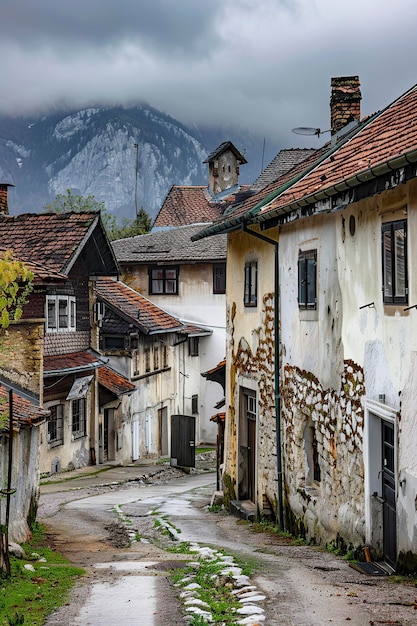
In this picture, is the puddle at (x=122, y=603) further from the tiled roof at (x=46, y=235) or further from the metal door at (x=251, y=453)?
the tiled roof at (x=46, y=235)

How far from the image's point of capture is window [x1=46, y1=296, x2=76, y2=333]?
26.4m

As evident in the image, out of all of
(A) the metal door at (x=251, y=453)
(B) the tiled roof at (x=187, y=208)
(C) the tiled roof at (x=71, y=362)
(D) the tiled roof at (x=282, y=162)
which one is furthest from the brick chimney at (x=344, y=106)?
(B) the tiled roof at (x=187, y=208)

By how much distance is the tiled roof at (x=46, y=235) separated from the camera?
26.0m

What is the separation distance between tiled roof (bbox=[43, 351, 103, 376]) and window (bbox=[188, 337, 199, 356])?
41.2 ft

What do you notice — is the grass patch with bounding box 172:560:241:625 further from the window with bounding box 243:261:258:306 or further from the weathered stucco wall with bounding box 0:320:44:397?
the window with bounding box 243:261:258:306

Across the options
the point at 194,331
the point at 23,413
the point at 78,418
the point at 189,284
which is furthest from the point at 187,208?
the point at 23,413

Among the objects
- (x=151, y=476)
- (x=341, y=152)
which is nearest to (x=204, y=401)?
(x=151, y=476)

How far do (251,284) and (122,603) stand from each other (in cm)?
998

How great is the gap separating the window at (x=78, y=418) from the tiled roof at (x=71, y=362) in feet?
5.01

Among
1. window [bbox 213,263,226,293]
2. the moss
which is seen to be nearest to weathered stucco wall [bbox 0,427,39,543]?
the moss

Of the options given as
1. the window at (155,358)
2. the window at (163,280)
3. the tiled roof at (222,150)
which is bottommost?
the window at (155,358)

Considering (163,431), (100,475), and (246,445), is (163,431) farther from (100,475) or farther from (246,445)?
(246,445)

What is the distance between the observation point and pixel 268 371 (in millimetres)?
17812

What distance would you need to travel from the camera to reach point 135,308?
35812 mm
